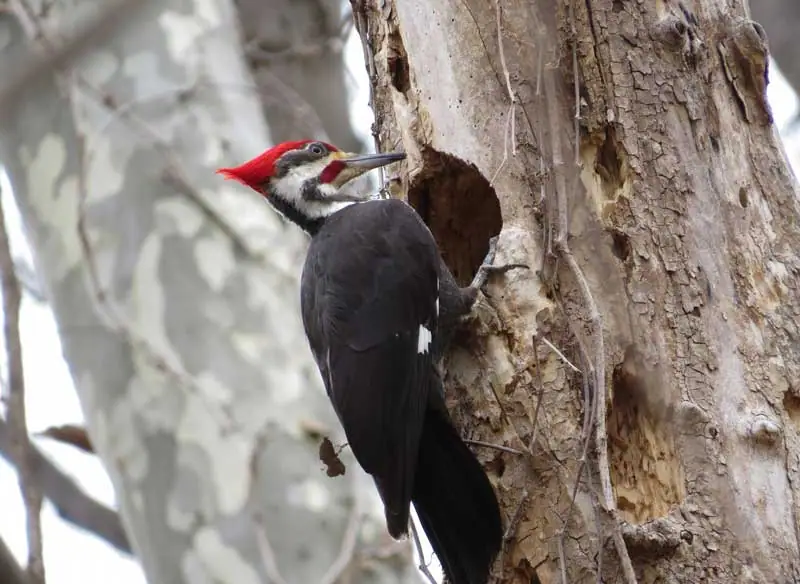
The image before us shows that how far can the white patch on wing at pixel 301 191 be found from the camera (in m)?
3.88

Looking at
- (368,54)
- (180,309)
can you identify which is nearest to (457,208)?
(368,54)

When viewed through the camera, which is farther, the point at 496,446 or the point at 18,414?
the point at 496,446

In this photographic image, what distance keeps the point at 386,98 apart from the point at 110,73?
1389 millimetres

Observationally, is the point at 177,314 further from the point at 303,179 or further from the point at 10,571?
the point at 10,571

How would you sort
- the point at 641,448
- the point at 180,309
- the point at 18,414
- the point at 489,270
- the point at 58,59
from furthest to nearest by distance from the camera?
1. the point at 180,309
2. the point at 489,270
3. the point at 641,448
4. the point at 18,414
5. the point at 58,59

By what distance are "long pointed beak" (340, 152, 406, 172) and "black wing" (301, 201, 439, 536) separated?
12 centimetres

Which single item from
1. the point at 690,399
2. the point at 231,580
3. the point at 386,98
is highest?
the point at 386,98

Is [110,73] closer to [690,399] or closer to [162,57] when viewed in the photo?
[162,57]

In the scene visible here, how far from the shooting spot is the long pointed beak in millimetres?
3395

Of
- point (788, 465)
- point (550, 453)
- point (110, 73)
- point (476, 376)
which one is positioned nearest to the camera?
point (788, 465)

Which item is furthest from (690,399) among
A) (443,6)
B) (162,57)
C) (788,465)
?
(162,57)

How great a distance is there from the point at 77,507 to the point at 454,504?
4.85ft

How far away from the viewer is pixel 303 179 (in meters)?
3.89

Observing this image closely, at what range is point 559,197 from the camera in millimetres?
2945
